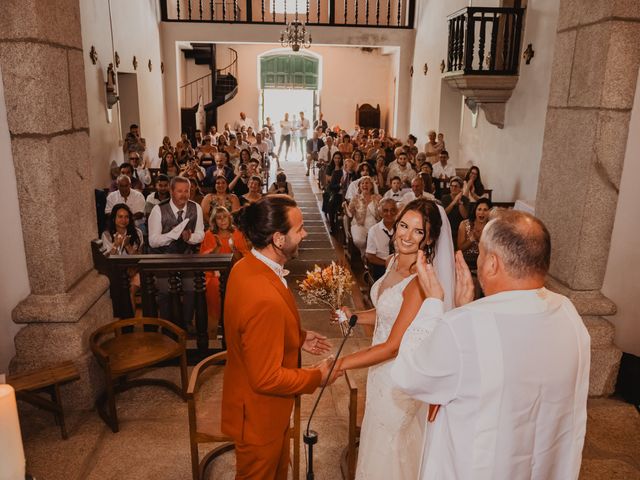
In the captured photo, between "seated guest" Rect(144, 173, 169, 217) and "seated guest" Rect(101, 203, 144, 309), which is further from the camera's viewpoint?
"seated guest" Rect(144, 173, 169, 217)

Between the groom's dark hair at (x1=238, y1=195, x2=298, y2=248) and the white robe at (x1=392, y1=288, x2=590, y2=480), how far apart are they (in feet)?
2.24

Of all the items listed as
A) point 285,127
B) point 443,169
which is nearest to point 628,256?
point 443,169

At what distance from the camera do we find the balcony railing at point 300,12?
13789mm

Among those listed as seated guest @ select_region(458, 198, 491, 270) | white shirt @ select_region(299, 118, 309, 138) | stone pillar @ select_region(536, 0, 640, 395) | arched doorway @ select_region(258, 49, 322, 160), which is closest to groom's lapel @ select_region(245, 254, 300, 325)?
stone pillar @ select_region(536, 0, 640, 395)

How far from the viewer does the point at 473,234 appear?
593 cm

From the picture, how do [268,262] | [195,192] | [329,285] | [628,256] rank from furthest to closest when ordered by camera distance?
[195,192] < [628,256] < [329,285] < [268,262]

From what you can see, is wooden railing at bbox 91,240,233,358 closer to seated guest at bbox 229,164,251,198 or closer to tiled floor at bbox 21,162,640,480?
tiled floor at bbox 21,162,640,480

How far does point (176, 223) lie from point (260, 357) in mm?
3401

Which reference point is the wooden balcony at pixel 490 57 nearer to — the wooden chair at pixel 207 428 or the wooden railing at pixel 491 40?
the wooden railing at pixel 491 40

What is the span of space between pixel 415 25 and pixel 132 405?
41.6ft

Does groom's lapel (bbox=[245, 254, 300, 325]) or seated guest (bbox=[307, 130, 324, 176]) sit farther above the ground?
groom's lapel (bbox=[245, 254, 300, 325])

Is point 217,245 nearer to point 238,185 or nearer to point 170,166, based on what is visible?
point 238,185

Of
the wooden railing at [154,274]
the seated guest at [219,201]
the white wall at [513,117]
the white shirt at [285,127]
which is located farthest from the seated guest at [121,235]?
the white shirt at [285,127]

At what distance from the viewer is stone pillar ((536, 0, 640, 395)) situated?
332 centimetres
